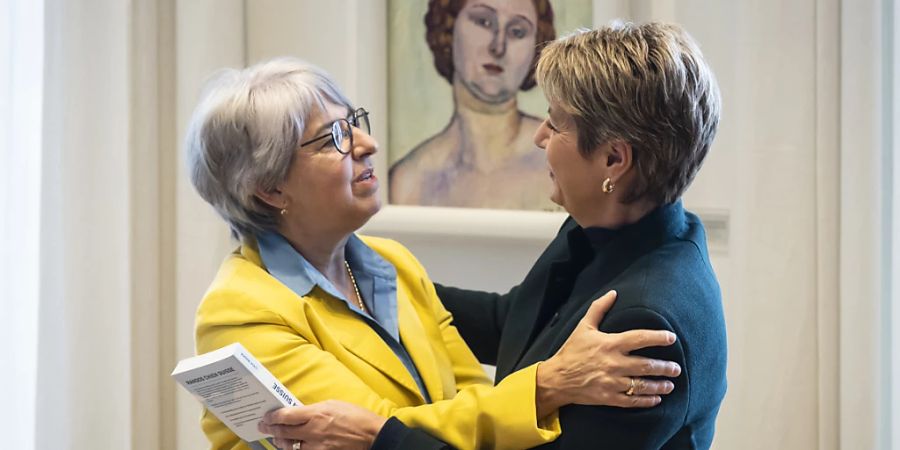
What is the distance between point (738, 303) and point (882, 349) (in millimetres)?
394

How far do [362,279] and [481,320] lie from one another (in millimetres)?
297

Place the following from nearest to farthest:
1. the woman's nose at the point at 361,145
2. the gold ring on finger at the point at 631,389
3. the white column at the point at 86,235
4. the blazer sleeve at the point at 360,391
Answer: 1. the gold ring on finger at the point at 631,389
2. the blazer sleeve at the point at 360,391
3. the woman's nose at the point at 361,145
4. the white column at the point at 86,235

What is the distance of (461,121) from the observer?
10.8 feet

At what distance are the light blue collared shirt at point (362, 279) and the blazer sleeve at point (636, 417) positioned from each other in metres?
0.52

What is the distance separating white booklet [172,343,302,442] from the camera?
171 centimetres

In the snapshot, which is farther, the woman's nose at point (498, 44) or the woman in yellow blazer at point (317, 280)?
the woman's nose at point (498, 44)

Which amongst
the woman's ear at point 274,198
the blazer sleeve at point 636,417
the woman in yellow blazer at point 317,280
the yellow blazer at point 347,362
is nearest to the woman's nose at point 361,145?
the woman in yellow blazer at point 317,280

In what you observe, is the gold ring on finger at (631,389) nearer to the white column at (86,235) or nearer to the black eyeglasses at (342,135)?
the black eyeglasses at (342,135)

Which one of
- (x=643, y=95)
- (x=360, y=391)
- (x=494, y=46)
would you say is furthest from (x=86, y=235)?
(x=643, y=95)

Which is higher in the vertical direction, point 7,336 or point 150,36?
point 150,36

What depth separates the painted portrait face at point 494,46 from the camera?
10.4ft

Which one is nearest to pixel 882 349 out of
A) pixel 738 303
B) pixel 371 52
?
pixel 738 303

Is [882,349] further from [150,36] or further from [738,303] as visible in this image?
[150,36]

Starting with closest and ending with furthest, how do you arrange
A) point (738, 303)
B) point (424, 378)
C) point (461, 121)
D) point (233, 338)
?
point (233, 338), point (424, 378), point (738, 303), point (461, 121)
